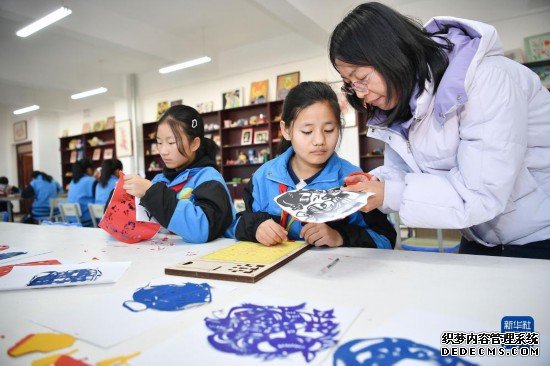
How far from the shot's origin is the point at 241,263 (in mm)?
893

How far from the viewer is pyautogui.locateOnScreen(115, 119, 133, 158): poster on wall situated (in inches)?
314

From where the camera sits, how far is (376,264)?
87 cm

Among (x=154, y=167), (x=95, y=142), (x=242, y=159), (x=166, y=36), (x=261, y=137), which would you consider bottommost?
(x=154, y=167)

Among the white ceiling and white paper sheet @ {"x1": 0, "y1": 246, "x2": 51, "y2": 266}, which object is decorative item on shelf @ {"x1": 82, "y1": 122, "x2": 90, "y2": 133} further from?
white paper sheet @ {"x1": 0, "y1": 246, "x2": 51, "y2": 266}

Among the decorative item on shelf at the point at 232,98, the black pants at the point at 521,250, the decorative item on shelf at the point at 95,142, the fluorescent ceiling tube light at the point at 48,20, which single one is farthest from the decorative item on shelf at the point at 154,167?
the black pants at the point at 521,250

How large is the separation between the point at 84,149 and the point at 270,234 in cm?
983

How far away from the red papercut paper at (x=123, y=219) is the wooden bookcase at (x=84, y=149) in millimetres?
8272

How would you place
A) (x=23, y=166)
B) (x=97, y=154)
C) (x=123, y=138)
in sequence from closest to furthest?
1. (x=123, y=138)
2. (x=97, y=154)
3. (x=23, y=166)

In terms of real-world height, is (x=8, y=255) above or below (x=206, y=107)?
below

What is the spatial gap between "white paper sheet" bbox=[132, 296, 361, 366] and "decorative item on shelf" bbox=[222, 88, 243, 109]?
6397 millimetres

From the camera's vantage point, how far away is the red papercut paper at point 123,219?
51.8 inches

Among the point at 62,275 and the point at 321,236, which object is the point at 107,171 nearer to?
the point at 62,275

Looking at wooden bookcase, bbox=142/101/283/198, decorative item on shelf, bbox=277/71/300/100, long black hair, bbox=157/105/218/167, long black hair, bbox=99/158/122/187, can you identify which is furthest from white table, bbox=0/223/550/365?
decorative item on shelf, bbox=277/71/300/100

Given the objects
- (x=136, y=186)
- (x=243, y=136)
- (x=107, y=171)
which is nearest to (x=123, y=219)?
(x=136, y=186)
